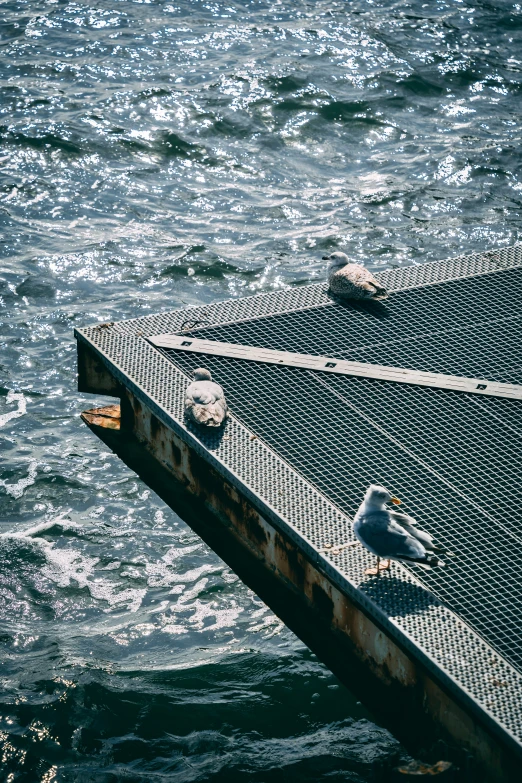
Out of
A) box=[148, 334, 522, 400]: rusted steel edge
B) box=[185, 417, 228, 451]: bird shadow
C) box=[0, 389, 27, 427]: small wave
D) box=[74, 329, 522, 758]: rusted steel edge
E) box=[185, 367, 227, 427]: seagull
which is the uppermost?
box=[185, 367, 227, 427]: seagull

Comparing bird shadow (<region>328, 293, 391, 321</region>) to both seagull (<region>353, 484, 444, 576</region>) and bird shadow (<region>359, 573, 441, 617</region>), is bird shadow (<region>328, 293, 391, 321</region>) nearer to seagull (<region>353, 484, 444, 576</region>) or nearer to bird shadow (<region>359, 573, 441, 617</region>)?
seagull (<region>353, 484, 444, 576</region>)

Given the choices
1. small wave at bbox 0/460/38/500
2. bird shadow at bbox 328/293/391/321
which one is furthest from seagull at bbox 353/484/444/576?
small wave at bbox 0/460/38/500

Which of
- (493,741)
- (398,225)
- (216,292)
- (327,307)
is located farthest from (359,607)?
(398,225)

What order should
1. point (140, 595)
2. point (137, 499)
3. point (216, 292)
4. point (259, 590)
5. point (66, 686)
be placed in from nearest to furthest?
point (259, 590)
point (66, 686)
point (140, 595)
point (137, 499)
point (216, 292)

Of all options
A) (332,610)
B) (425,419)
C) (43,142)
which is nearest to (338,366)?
(425,419)

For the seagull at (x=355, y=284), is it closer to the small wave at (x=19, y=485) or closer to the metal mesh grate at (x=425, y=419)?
the metal mesh grate at (x=425, y=419)

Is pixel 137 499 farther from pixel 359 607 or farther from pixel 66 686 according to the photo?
pixel 359 607

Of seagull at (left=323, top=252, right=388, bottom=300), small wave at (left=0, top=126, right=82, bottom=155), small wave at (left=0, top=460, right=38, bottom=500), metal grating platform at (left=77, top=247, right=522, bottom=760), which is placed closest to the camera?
metal grating platform at (left=77, top=247, right=522, bottom=760)
